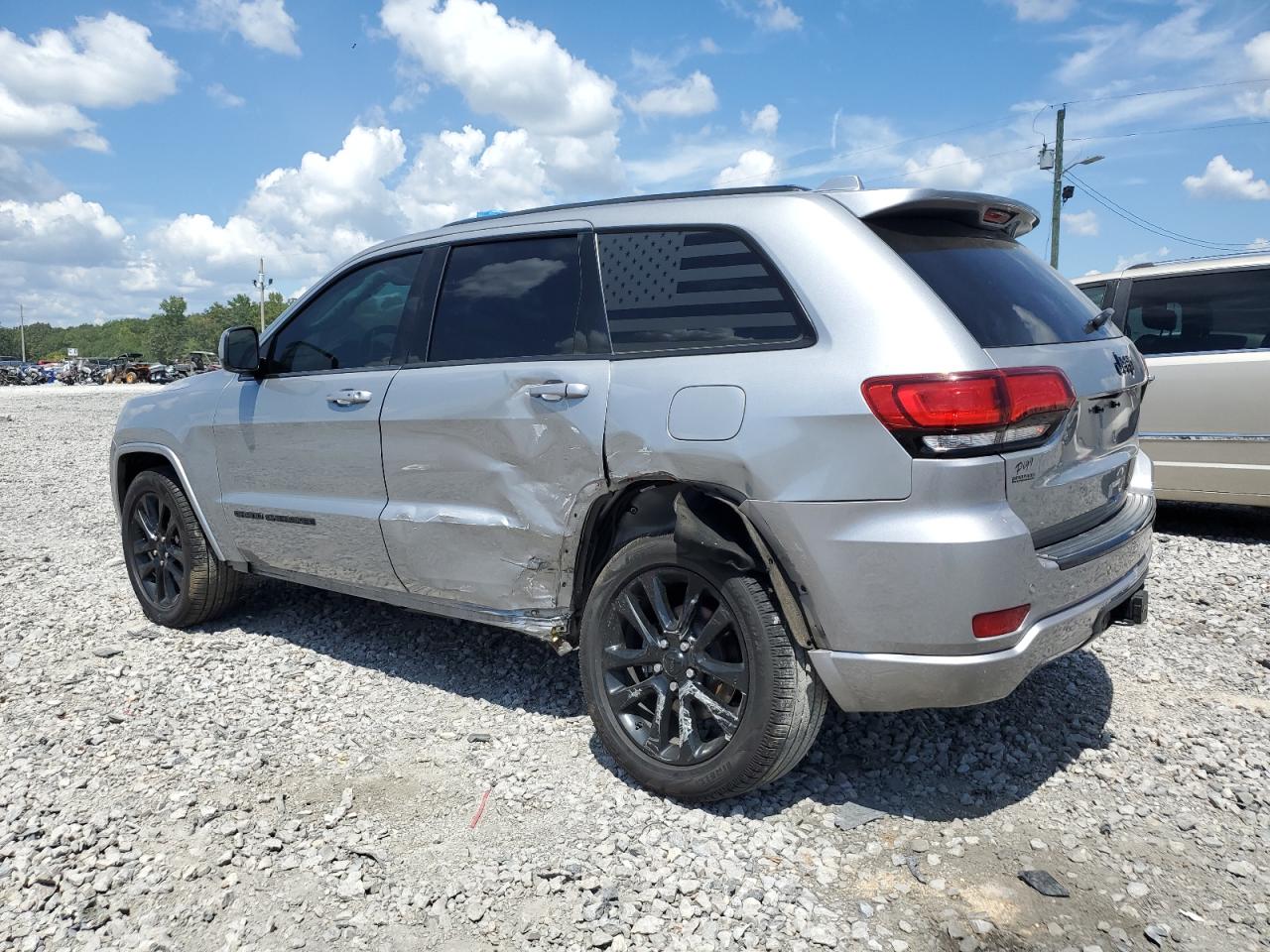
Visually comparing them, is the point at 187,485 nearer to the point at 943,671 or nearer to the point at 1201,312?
the point at 943,671

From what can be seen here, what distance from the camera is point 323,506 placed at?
12.7 ft

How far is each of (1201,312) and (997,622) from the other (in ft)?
16.6

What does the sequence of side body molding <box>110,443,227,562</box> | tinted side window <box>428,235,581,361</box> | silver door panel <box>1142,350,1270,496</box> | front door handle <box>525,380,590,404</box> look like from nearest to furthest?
front door handle <box>525,380,590,404</box>
tinted side window <box>428,235,581,361</box>
side body molding <box>110,443,227,562</box>
silver door panel <box>1142,350,1270,496</box>

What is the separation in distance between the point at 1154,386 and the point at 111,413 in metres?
23.6

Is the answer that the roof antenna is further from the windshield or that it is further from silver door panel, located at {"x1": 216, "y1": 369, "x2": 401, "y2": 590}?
silver door panel, located at {"x1": 216, "y1": 369, "x2": 401, "y2": 590}

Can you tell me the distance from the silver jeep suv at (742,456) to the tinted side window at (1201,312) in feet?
11.9

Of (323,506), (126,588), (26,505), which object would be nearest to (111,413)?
(26,505)

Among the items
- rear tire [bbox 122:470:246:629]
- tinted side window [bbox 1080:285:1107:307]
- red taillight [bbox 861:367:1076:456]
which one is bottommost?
rear tire [bbox 122:470:246:629]

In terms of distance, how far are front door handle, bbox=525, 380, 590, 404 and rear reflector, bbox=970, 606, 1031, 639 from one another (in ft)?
4.54

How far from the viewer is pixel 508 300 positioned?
3416 mm

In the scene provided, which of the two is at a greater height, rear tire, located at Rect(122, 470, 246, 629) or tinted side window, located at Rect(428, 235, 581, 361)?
tinted side window, located at Rect(428, 235, 581, 361)

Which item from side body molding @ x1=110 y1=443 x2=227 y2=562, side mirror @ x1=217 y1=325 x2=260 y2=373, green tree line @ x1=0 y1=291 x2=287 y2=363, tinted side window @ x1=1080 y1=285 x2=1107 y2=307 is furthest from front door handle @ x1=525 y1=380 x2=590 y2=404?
green tree line @ x1=0 y1=291 x2=287 y2=363

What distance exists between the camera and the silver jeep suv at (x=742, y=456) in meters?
2.44

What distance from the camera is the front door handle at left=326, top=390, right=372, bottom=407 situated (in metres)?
3.68
